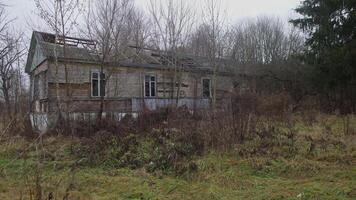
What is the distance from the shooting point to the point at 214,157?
7.93 meters

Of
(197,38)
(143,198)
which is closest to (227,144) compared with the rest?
(143,198)

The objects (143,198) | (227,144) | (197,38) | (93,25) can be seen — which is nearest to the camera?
(143,198)

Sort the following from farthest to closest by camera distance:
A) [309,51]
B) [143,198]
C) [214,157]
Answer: [309,51], [214,157], [143,198]

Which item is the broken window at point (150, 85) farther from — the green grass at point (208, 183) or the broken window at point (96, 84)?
the green grass at point (208, 183)

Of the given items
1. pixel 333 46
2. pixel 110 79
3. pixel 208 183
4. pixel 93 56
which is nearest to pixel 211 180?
pixel 208 183

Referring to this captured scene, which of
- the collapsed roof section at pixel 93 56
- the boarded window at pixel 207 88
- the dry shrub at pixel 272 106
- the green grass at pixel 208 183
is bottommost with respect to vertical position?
the green grass at pixel 208 183

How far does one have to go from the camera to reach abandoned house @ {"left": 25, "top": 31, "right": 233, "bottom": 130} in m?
17.9

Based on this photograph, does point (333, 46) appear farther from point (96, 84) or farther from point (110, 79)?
point (96, 84)

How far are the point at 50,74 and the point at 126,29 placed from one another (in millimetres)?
5459

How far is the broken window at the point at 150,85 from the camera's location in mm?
22891

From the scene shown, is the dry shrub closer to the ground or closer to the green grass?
the ground

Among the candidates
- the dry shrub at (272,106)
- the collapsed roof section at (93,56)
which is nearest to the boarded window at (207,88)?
the collapsed roof section at (93,56)

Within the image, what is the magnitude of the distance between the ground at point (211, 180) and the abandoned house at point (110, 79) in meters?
7.59

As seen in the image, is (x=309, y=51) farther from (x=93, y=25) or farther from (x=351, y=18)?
(x=93, y=25)
